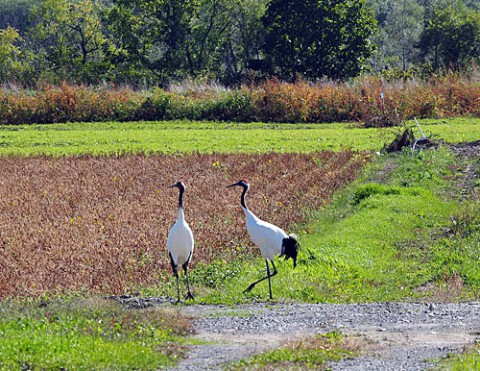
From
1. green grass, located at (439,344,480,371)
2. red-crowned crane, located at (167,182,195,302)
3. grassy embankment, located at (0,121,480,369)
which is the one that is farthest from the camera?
red-crowned crane, located at (167,182,195,302)

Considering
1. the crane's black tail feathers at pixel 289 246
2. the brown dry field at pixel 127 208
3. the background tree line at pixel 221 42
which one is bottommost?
the brown dry field at pixel 127 208

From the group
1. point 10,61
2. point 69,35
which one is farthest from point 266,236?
point 69,35

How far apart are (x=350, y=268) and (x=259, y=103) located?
1022 inches

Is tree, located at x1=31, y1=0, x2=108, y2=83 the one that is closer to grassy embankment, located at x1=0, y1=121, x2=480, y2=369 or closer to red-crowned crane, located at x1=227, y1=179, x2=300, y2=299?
grassy embankment, located at x1=0, y1=121, x2=480, y2=369

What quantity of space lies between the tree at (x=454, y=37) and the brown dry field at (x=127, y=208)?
31345 mm

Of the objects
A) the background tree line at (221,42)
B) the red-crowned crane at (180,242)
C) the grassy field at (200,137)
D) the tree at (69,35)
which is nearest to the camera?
the red-crowned crane at (180,242)

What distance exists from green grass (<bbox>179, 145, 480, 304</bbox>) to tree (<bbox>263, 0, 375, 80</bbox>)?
105 ft

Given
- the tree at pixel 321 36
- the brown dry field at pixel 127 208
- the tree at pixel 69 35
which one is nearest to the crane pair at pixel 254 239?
the brown dry field at pixel 127 208

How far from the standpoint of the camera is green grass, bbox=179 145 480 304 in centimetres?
1282

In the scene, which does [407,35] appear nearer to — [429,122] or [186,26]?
[186,26]

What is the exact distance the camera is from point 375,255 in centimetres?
1486

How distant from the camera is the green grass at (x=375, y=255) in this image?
12.8m

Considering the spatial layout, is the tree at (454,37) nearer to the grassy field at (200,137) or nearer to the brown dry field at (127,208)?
the grassy field at (200,137)

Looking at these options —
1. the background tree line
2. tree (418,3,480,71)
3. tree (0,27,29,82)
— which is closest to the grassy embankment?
the background tree line
